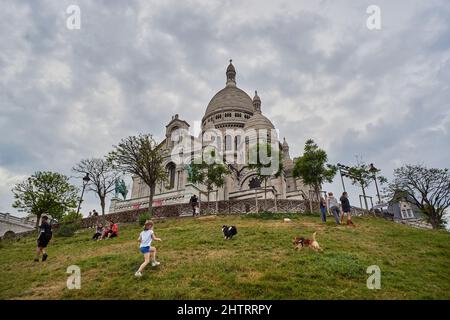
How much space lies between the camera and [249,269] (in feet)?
29.9

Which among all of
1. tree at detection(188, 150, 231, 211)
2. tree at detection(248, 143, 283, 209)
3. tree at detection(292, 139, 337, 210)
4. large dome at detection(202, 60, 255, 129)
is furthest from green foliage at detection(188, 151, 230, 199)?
large dome at detection(202, 60, 255, 129)

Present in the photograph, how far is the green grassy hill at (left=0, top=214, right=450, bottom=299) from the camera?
7.66 meters

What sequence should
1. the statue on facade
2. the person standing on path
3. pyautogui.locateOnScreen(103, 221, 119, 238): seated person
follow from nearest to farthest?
the person standing on path → pyautogui.locateOnScreen(103, 221, 119, 238): seated person → the statue on facade

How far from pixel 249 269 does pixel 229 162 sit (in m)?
38.4

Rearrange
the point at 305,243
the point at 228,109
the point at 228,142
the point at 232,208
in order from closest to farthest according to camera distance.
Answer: the point at 305,243 → the point at 232,208 → the point at 228,142 → the point at 228,109

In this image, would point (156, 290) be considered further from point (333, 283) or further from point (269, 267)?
point (333, 283)

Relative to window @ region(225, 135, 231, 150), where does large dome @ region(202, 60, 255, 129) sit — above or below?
above

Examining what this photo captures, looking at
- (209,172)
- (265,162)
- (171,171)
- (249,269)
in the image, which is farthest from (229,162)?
(249,269)

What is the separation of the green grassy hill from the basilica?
1287 centimetres

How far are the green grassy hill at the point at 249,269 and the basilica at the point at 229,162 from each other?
1287 cm

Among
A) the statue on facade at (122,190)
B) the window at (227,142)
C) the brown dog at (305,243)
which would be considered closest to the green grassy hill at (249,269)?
the brown dog at (305,243)

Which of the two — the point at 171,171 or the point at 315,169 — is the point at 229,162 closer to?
the point at 171,171

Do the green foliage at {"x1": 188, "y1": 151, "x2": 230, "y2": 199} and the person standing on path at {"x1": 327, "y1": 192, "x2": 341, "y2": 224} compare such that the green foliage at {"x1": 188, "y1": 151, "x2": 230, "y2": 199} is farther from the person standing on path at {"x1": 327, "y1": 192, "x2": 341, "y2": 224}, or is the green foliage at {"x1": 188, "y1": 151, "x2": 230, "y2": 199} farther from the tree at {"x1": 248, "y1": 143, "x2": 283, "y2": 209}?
the person standing on path at {"x1": 327, "y1": 192, "x2": 341, "y2": 224}
